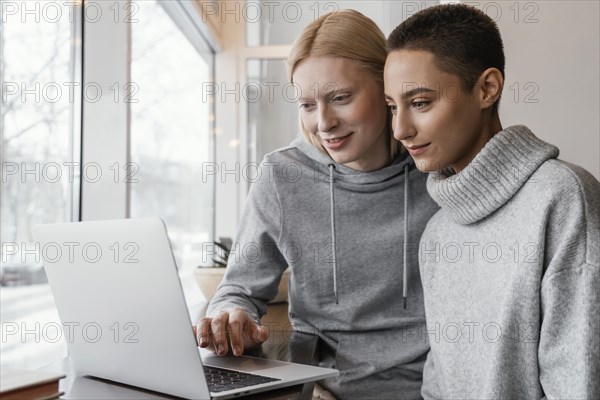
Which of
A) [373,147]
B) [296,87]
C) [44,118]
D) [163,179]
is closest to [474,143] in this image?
[373,147]

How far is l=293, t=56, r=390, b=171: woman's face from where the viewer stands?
1220mm

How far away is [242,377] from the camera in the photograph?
0.87m

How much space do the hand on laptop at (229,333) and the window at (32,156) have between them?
485 millimetres

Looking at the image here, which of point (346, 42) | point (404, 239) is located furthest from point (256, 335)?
point (346, 42)

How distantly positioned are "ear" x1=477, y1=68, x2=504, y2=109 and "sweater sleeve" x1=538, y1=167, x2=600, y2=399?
208mm

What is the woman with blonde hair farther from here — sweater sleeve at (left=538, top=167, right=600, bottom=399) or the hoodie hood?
sweater sleeve at (left=538, top=167, right=600, bottom=399)

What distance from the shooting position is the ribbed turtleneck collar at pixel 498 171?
962mm

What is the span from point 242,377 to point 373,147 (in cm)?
59

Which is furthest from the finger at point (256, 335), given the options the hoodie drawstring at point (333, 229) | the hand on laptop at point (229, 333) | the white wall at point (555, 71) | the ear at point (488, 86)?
the white wall at point (555, 71)

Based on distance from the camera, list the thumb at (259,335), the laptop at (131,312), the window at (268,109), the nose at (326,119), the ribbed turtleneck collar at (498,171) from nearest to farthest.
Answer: the laptop at (131,312) → the ribbed turtleneck collar at (498,171) → the thumb at (259,335) → the nose at (326,119) → the window at (268,109)

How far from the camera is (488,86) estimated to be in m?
1.05

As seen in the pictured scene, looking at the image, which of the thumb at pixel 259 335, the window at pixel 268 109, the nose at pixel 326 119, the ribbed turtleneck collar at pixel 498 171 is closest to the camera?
the ribbed turtleneck collar at pixel 498 171

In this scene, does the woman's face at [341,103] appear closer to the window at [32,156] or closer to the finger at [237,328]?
the finger at [237,328]

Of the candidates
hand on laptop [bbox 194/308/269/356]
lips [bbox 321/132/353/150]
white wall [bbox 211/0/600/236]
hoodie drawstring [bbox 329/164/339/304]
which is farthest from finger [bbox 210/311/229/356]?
white wall [bbox 211/0/600/236]
